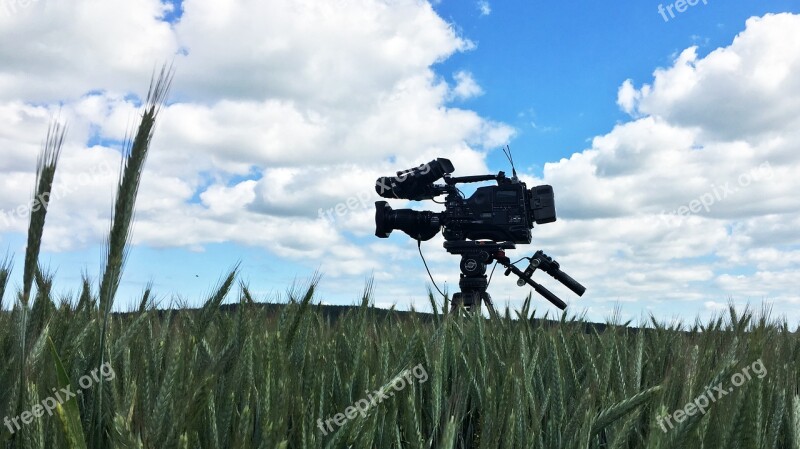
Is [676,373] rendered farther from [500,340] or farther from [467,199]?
Answer: [467,199]

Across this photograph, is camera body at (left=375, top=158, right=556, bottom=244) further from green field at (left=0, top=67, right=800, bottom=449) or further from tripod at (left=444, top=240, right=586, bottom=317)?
green field at (left=0, top=67, right=800, bottom=449)

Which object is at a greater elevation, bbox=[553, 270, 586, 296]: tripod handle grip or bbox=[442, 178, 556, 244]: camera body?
bbox=[442, 178, 556, 244]: camera body

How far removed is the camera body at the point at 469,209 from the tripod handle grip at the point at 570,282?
381mm

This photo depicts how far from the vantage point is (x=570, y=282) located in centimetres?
525

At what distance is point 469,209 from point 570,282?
3.34 ft

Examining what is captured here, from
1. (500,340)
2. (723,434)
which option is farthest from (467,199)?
(723,434)

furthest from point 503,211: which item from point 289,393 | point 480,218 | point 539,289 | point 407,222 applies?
point 289,393

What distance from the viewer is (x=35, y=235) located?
1.03 m

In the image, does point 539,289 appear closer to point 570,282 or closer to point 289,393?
point 570,282

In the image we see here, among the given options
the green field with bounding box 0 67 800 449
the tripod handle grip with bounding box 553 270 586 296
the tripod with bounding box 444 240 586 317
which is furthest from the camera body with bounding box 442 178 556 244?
the green field with bounding box 0 67 800 449

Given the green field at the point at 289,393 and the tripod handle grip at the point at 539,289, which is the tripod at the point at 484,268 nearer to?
the tripod handle grip at the point at 539,289

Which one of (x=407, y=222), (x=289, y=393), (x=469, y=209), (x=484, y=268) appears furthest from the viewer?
(x=407, y=222)

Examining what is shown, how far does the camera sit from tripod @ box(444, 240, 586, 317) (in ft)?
17.0

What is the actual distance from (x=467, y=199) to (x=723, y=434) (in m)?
4.32
